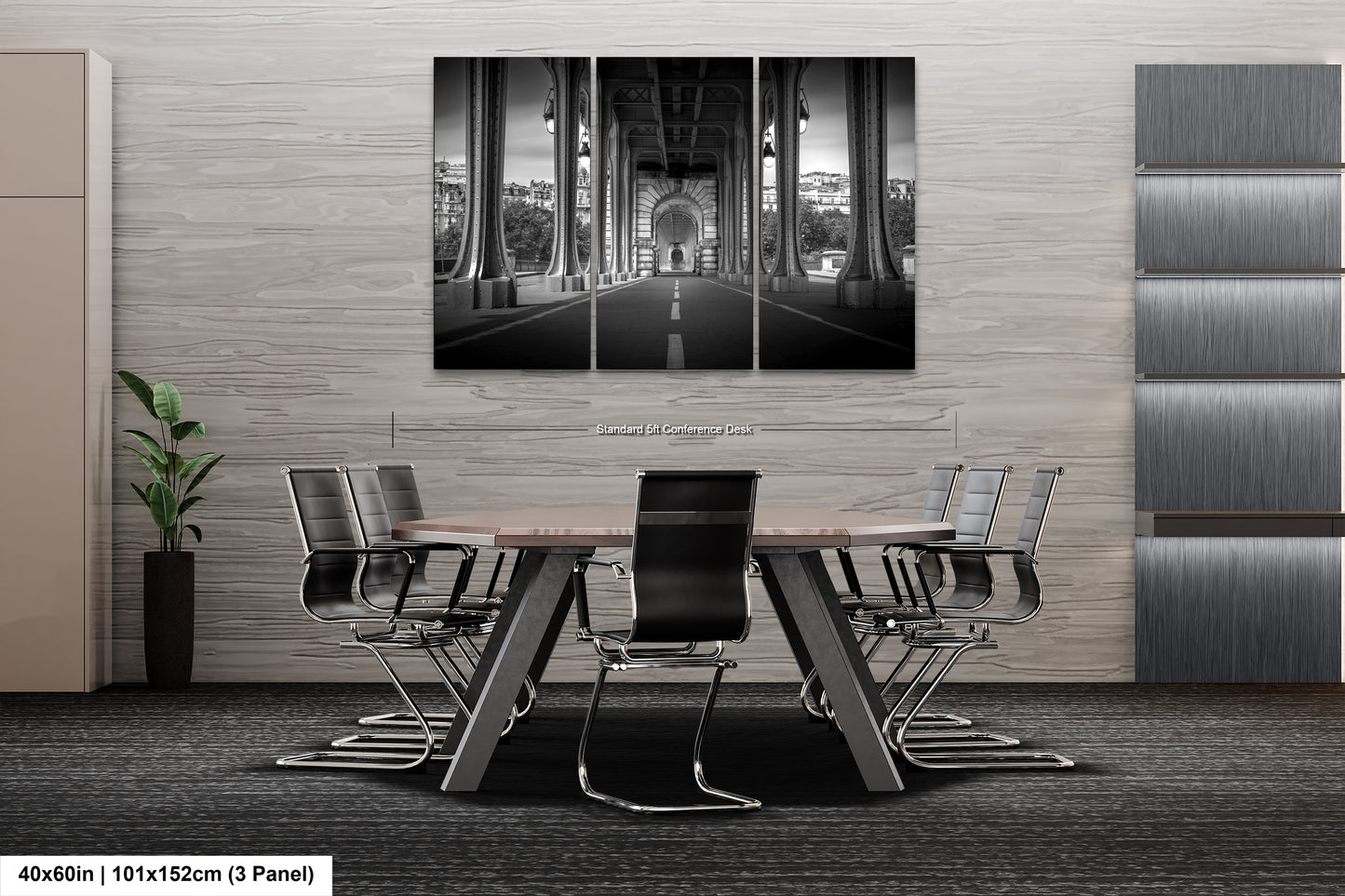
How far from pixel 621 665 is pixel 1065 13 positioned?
4.80 meters

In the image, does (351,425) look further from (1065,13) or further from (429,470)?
(1065,13)

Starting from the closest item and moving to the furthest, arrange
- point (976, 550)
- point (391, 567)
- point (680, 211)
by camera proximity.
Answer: point (976, 550), point (391, 567), point (680, 211)

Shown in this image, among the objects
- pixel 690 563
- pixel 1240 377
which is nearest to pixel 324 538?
pixel 690 563

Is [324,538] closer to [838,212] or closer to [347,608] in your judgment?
[347,608]

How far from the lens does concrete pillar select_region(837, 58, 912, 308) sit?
6.74 meters

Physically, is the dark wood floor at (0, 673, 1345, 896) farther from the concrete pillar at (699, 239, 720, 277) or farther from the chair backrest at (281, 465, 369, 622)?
the concrete pillar at (699, 239, 720, 277)

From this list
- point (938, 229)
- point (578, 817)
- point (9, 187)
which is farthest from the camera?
point (938, 229)

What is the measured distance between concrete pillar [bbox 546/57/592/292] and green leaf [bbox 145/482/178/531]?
7.44 ft

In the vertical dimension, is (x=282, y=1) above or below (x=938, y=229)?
above

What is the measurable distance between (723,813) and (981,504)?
78.8 inches

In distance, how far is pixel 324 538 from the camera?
4.72m

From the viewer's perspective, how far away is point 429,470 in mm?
6762

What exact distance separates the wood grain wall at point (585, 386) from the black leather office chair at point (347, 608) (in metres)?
1.89

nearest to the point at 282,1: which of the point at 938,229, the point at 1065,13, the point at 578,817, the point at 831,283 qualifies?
the point at 831,283
